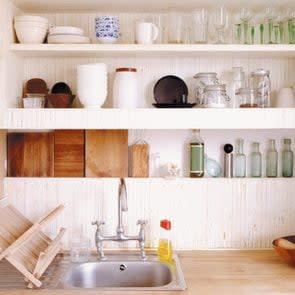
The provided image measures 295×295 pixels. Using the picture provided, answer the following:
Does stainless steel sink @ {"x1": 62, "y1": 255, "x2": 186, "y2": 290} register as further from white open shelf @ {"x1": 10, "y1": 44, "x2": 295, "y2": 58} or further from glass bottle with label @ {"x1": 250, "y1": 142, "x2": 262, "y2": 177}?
white open shelf @ {"x1": 10, "y1": 44, "x2": 295, "y2": 58}

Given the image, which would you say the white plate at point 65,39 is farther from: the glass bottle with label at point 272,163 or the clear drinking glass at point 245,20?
the glass bottle with label at point 272,163

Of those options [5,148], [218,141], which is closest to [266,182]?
[218,141]

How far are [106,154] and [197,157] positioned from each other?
1.43 feet

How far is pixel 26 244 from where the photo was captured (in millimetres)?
2062

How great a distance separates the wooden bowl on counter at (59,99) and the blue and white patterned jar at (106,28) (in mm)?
306

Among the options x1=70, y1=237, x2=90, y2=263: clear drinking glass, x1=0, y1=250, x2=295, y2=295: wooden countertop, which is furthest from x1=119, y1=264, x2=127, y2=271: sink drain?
x1=0, y1=250, x2=295, y2=295: wooden countertop

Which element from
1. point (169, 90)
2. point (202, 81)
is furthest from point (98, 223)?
point (202, 81)

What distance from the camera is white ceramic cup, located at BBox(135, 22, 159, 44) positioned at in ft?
7.22

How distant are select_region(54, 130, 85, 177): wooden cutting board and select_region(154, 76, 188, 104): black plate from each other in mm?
407

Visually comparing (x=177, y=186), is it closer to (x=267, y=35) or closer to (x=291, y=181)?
(x=291, y=181)

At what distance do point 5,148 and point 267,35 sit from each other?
4.48ft

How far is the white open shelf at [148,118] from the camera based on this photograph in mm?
2201

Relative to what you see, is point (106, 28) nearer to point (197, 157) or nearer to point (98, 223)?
point (197, 157)

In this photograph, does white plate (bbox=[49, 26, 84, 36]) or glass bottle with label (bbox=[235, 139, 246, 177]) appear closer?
white plate (bbox=[49, 26, 84, 36])
